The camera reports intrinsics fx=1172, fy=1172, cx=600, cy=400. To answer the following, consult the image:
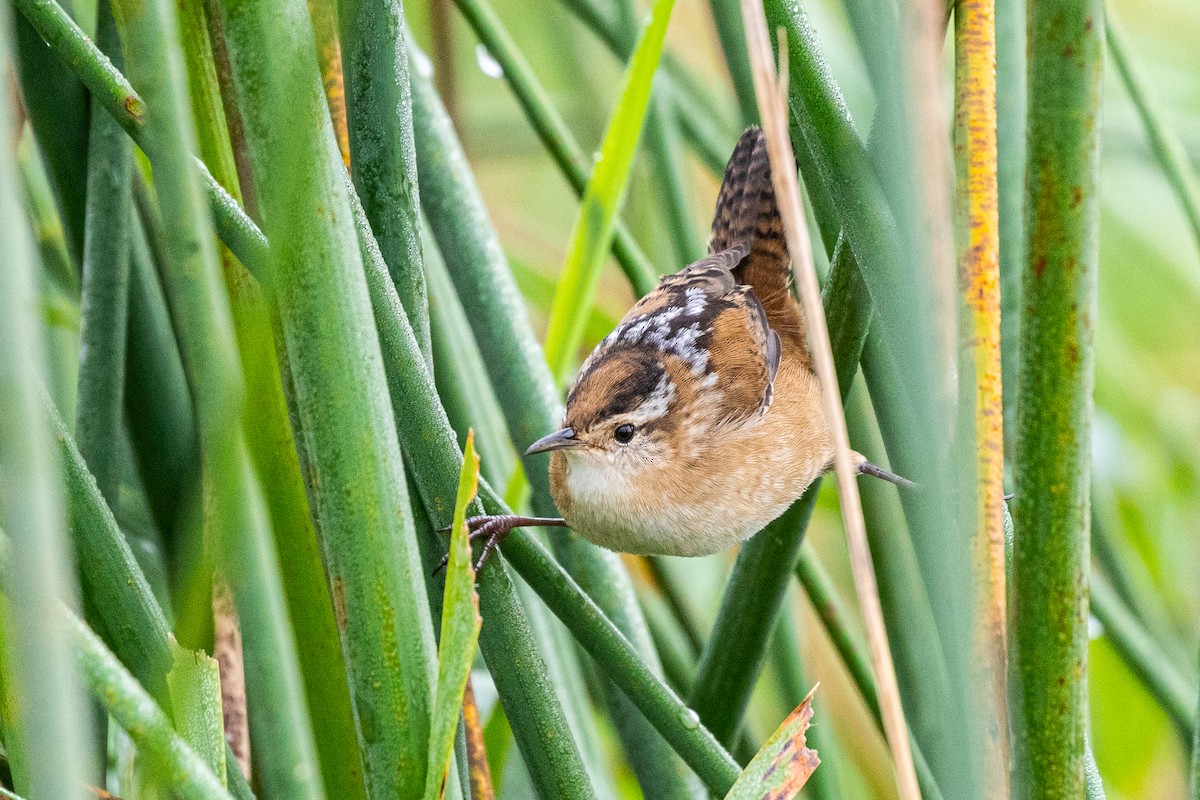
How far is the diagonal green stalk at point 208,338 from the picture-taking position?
722 millimetres

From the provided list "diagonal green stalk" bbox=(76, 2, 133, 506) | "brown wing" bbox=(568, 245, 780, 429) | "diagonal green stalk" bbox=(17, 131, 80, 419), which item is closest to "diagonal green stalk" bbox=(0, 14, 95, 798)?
"diagonal green stalk" bbox=(76, 2, 133, 506)

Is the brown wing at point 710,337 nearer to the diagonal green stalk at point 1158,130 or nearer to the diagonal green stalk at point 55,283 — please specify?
the diagonal green stalk at point 1158,130

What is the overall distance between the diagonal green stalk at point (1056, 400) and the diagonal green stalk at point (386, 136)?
514 mm

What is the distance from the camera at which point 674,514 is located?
1739 millimetres

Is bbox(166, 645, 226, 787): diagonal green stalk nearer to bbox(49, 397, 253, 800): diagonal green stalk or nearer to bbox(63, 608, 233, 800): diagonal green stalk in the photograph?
bbox(49, 397, 253, 800): diagonal green stalk

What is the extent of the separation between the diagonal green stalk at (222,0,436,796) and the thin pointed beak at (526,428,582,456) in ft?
2.48

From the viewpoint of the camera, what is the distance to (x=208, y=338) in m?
0.76

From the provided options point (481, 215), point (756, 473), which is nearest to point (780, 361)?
point (756, 473)

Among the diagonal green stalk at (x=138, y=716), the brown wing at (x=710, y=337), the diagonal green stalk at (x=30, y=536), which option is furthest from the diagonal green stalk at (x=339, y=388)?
the brown wing at (x=710, y=337)

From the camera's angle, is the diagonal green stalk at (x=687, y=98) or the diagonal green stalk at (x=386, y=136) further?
the diagonal green stalk at (x=687, y=98)

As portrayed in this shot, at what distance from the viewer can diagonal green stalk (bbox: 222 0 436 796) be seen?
0.75m

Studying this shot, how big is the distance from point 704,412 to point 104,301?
3.21 feet

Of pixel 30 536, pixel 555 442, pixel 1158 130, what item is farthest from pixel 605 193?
pixel 30 536

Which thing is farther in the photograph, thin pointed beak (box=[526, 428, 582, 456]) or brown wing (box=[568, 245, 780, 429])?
brown wing (box=[568, 245, 780, 429])
